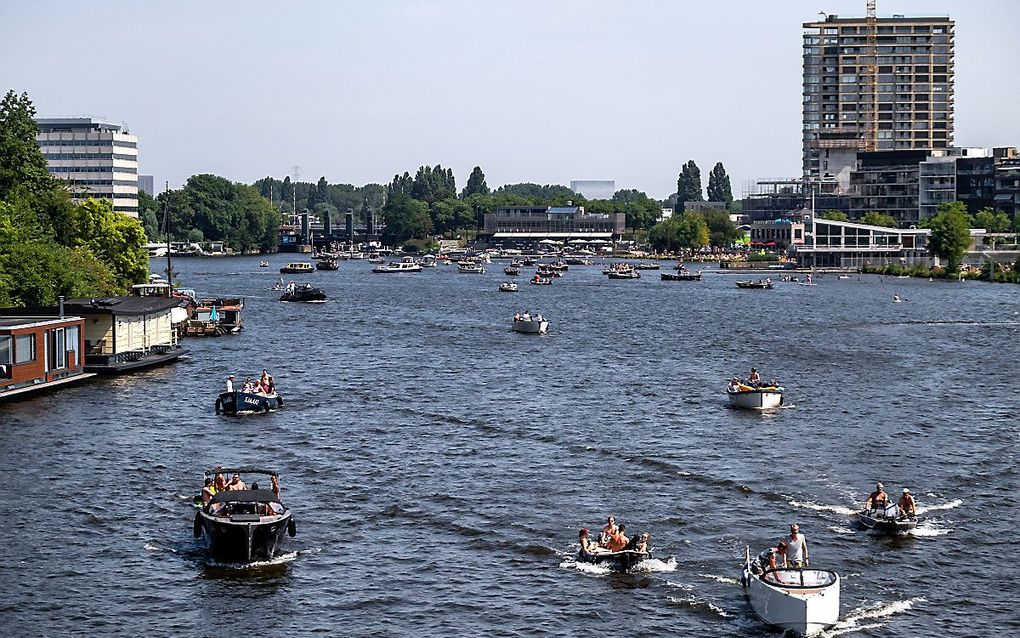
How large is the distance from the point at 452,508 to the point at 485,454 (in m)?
12.7

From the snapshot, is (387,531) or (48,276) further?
(48,276)

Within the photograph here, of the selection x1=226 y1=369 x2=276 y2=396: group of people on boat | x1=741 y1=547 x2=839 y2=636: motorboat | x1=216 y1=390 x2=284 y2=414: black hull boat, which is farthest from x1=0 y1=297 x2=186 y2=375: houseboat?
x1=741 y1=547 x2=839 y2=636: motorboat

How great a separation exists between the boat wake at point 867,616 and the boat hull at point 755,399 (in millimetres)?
40036

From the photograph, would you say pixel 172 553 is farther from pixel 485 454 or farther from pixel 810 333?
pixel 810 333

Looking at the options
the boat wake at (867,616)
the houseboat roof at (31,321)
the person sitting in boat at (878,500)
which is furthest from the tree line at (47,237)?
the boat wake at (867,616)

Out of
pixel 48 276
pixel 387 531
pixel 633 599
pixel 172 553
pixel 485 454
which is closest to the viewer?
pixel 633 599

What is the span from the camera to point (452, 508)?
61.9 meters

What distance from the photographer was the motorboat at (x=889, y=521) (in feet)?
189

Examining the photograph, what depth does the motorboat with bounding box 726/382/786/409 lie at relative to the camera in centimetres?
8962

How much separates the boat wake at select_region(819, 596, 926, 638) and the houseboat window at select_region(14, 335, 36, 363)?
59846 millimetres

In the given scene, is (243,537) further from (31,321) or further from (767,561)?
(31,321)

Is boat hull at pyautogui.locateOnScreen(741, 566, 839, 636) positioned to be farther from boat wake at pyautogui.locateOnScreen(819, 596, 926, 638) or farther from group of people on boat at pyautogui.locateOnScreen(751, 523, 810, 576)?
group of people on boat at pyautogui.locateOnScreen(751, 523, 810, 576)

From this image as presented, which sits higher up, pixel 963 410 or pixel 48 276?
pixel 48 276

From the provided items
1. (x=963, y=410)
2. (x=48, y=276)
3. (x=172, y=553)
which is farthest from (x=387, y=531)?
(x=48, y=276)
